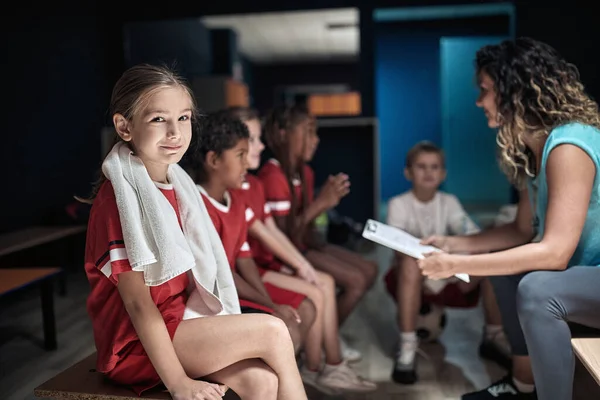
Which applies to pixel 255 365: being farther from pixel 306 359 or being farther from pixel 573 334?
pixel 306 359

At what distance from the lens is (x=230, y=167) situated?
1694mm

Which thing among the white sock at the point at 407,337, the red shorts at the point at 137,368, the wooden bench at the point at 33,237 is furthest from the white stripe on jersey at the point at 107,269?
the wooden bench at the point at 33,237

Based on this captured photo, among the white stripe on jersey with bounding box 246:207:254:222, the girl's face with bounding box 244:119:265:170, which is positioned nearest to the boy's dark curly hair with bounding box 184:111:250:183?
the white stripe on jersey with bounding box 246:207:254:222

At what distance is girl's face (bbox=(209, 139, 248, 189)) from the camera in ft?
5.56

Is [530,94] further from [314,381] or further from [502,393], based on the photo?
[314,381]

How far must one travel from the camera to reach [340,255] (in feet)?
8.09

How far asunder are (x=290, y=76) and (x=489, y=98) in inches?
405

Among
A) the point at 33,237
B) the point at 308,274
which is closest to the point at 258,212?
the point at 308,274

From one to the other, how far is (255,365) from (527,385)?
3.25 feet

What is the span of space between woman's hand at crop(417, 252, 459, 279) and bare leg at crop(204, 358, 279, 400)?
1.75ft

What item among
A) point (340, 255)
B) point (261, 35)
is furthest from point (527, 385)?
point (261, 35)

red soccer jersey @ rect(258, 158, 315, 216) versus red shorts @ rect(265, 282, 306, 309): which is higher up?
red soccer jersey @ rect(258, 158, 315, 216)

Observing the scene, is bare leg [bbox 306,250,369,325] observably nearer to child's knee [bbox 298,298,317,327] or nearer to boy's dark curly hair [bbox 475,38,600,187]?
child's knee [bbox 298,298,317,327]

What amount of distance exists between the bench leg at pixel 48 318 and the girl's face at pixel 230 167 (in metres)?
1.16
